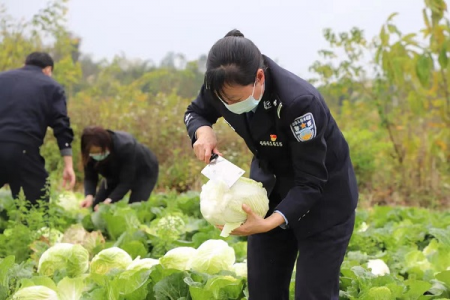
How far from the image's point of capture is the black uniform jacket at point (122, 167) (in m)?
6.51

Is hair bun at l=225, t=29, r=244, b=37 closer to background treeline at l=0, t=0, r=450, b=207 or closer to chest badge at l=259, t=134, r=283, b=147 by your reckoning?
chest badge at l=259, t=134, r=283, b=147

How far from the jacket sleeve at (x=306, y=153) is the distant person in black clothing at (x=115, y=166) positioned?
12.2ft

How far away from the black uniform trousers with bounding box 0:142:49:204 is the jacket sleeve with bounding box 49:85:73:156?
33 cm

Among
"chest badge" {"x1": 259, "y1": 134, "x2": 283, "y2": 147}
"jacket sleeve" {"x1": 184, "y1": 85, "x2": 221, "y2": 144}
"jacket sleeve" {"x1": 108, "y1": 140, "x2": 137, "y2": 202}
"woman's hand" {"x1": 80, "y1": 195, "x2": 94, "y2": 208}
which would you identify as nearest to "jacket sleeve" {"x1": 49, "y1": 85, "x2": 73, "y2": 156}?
"jacket sleeve" {"x1": 108, "y1": 140, "x2": 137, "y2": 202}

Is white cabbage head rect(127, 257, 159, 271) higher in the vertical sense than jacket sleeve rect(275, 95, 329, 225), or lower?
lower

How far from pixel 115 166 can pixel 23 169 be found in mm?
1261

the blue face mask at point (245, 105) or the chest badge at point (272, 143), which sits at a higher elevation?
the blue face mask at point (245, 105)

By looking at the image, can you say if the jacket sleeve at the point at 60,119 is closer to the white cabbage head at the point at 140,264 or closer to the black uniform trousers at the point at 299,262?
the white cabbage head at the point at 140,264

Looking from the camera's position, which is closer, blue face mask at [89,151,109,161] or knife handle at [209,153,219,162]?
knife handle at [209,153,219,162]

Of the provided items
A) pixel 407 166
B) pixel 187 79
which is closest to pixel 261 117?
pixel 407 166

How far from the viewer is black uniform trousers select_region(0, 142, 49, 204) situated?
18.0 ft

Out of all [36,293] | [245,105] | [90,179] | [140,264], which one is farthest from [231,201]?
[90,179]

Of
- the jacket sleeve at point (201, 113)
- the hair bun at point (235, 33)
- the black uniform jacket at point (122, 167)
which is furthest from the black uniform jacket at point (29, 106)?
the hair bun at point (235, 33)

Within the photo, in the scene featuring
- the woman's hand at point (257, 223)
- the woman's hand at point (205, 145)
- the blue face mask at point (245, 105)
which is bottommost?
the woman's hand at point (257, 223)
